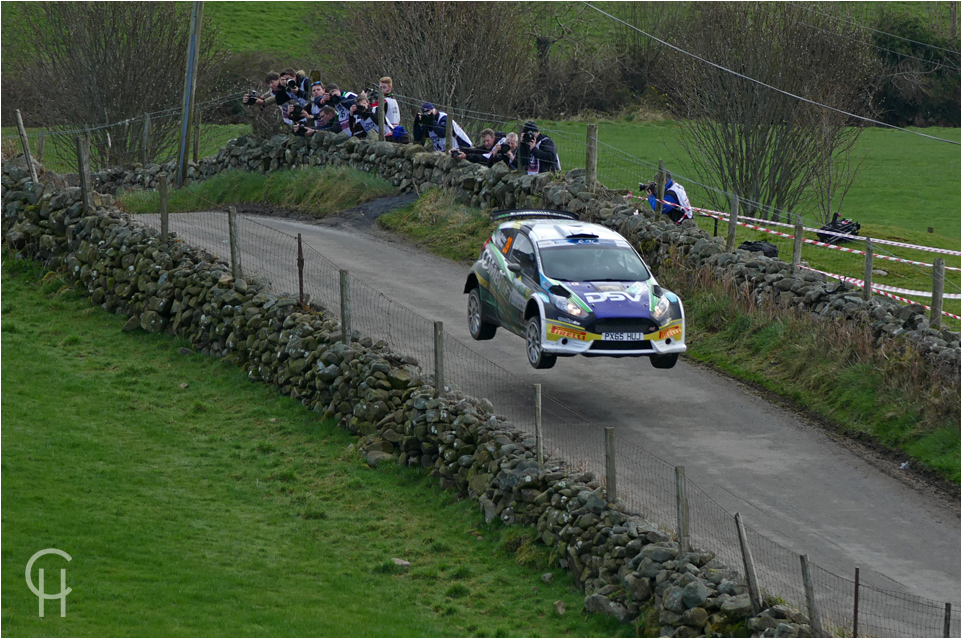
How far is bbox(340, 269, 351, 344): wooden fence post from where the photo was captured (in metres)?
19.4

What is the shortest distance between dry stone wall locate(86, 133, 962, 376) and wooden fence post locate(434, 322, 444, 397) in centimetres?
687

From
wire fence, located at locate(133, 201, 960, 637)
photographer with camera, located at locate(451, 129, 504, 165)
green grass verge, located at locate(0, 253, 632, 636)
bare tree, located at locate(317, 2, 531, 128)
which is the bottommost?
green grass verge, located at locate(0, 253, 632, 636)

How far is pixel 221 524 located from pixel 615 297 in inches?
244

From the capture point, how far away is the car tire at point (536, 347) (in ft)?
56.1

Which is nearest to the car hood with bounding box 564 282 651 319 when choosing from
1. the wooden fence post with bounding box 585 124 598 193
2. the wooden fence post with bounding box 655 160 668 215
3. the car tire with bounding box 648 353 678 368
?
the car tire with bounding box 648 353 678 368

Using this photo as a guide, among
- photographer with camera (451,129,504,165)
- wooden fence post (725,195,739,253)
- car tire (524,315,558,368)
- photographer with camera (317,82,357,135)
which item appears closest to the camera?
car tire (524,315,558,368)

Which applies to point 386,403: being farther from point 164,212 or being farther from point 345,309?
point 164,212

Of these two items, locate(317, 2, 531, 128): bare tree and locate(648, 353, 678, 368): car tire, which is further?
locate(317, 2, 531, 128): bare tree

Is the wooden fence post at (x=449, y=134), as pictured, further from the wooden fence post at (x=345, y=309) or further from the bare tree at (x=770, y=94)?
the wooden fence post at (x=345, y=309)

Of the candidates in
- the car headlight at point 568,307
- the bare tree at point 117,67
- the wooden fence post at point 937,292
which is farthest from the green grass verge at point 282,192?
the wooden fence post at point 937,292

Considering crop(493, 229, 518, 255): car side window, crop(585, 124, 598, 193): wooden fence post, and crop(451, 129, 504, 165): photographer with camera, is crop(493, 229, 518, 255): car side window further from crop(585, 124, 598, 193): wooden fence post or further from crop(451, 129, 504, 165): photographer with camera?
crop(451, 129, 504, 165): photographer with camera

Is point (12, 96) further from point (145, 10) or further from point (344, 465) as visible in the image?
point (344, 465)

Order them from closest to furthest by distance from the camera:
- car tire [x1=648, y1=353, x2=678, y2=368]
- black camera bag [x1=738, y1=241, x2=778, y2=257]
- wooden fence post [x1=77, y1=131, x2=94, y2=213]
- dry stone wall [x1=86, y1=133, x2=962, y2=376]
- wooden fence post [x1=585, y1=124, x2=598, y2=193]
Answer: car tire [x1=648, y1=353, x2=678, y2=368] → dry stone wall [x1=86, y1=133, x2=962, y2=376] → black camera bag [x1=738, y1=241, x2=778, y2=257] → wooden fence post [x1=77, y1=131, x2=94, y2=213] → wooden fence post [x1=585, y1=124, x2=598, y2=193]

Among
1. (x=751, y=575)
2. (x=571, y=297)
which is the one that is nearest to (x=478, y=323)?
(x=571, y=297)
